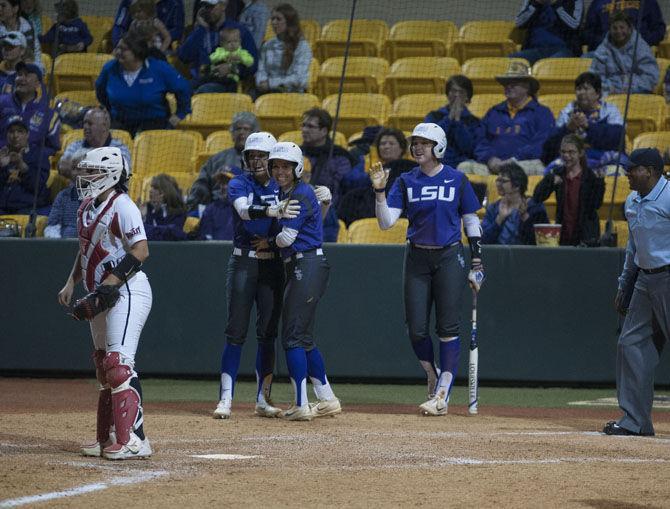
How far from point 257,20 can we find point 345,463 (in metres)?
8.96

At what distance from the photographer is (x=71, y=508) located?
5309 mm

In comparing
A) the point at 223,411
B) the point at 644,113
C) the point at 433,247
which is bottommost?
the point at 223,411

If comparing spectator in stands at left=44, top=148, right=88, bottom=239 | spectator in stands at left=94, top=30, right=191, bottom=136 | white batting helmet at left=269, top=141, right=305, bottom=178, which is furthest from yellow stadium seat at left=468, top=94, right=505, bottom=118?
white batting helmet at left=269, top=141, right=305, bottom=178

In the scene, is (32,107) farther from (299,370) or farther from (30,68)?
(299,370)

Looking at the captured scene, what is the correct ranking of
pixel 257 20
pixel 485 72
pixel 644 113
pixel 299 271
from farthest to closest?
pixel 257 20, pixel 485 72, pixel 644 113, pixel 299 271

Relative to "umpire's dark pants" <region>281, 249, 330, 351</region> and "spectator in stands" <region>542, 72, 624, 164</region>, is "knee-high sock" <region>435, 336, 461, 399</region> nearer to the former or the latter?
"umpire's dark pants" <region>281, 249, 330, 351</region>

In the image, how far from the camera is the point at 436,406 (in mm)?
8992

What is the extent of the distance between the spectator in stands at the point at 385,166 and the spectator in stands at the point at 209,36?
2943 millimetres

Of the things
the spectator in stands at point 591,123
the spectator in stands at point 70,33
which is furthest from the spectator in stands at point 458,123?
the spectator in stands at point 70,33

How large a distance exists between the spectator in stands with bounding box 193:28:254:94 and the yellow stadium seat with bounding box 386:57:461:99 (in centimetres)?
176

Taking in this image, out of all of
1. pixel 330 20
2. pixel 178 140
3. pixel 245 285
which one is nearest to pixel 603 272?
pixel 245 285

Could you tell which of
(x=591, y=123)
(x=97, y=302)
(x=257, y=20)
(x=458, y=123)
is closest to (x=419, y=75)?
(x=257, y=20)

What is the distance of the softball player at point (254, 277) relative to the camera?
882cm

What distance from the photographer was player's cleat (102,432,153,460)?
6621mm
